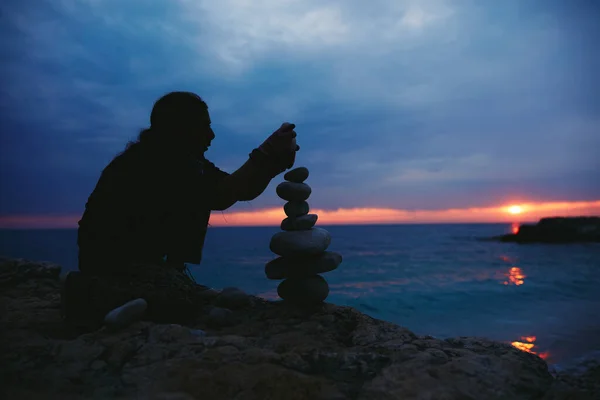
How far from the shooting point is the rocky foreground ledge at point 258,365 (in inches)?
86.7

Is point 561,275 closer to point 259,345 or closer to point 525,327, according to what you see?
point 525,327

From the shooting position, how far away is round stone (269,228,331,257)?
13.6 feet

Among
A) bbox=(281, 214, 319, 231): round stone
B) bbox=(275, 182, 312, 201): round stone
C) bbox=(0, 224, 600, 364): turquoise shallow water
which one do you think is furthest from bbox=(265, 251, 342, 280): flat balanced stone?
bbox=(0, 224, 600, 364): turquoise shallow water

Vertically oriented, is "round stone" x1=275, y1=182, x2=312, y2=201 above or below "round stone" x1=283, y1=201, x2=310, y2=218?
above

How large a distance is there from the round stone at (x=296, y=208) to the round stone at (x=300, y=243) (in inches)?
9.5

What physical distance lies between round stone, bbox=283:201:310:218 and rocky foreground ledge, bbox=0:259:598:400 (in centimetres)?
136

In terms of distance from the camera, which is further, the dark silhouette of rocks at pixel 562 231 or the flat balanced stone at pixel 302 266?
the dark silhouette of rocks at pixel 562 231

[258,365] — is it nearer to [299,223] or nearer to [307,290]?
[307,290]

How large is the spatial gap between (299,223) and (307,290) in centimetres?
76

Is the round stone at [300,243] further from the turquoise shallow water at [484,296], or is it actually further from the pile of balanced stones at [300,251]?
the turquoise shallow water at [484,296]

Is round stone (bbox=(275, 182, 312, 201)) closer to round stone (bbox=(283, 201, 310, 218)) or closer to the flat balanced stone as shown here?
round stone (bbox=(283, 201, 310, 218))

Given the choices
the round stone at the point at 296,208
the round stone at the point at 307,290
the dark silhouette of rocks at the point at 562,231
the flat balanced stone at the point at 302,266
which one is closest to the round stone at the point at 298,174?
the round stone at the point at 296,208

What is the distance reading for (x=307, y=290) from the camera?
409 cm

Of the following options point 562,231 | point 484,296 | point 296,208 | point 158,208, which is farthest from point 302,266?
point 562,231
